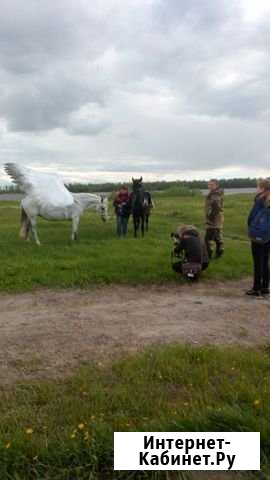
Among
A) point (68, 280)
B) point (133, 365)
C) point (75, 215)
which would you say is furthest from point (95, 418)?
point (75, 215)

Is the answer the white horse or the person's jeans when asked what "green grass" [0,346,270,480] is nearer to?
the white horse

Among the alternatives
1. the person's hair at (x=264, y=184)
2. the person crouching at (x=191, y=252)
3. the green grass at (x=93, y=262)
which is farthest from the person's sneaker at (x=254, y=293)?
the person's hair at (x=264, y=184)

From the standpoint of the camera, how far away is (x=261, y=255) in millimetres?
8492

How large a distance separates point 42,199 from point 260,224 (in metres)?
7.41

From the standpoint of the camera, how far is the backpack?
8.20 metres

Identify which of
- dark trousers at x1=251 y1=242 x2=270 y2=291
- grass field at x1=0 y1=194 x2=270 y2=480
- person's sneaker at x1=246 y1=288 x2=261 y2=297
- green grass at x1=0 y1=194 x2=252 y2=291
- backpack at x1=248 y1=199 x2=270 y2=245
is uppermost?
backpack at x1=248 y1=199 x2=270 y2=245

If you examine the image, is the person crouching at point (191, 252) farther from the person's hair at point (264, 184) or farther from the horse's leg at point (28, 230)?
the horse's leg at point (28, 230)

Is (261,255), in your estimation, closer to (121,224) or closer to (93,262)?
(93,262)

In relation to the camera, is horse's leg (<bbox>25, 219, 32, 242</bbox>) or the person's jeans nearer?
horse's leg (<bbox>25, 219, 32, 242</bbox>)

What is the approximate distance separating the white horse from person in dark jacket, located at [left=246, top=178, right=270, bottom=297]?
700 centimetres

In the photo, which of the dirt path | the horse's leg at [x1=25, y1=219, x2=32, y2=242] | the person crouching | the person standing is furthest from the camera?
the horse's leg at [x1=25, y1=219, x2=32, y2=242]

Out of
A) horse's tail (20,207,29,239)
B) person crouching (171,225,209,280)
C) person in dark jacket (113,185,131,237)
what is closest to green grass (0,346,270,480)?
person crouching (171,225,209,280)

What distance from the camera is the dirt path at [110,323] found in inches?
213

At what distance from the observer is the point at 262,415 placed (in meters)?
3.74
